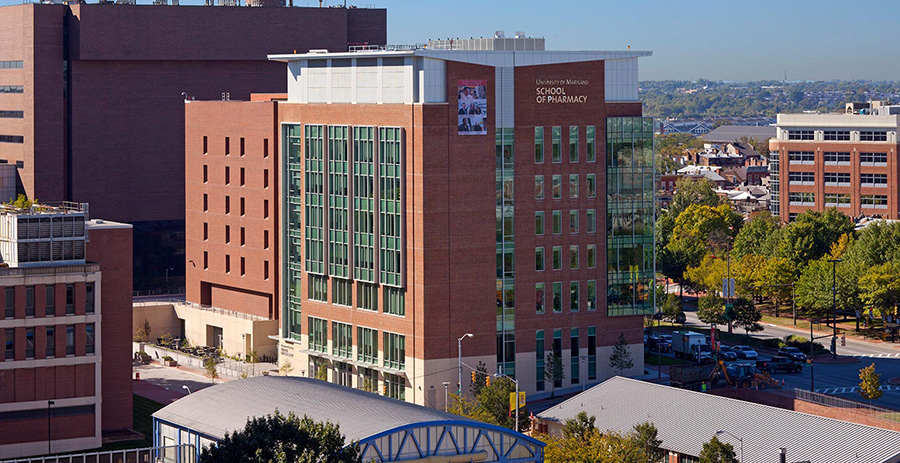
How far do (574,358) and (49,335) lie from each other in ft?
127

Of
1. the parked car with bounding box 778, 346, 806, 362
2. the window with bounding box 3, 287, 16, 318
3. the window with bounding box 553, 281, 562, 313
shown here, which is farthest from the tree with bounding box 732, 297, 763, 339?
the window with bounding box 3, 287, 16, 318

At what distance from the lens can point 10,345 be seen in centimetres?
9025

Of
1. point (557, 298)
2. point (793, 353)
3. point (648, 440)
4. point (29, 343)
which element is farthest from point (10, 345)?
point (793, 353)

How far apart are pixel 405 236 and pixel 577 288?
14052 millimetres

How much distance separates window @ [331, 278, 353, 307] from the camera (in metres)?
110

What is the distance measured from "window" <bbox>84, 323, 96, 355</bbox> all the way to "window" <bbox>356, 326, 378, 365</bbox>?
22405 mm

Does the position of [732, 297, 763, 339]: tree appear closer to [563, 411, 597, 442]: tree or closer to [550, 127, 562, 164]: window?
[550, 127, 562, 164]: window

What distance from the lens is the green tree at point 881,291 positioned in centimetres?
13600

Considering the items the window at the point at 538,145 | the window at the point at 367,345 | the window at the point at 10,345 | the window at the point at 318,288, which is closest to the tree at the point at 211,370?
the window at the point at 318,288

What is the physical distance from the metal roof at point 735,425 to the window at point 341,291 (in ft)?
83.7

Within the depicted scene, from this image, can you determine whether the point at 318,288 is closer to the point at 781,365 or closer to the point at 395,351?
the point at 395,351

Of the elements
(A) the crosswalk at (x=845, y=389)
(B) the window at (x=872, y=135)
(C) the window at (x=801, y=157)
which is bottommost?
(A) the crosswalk at (x=845, y=389)

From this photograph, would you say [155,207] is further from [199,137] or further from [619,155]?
[619,155]

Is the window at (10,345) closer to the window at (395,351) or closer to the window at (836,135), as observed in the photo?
the window at (395,351)
